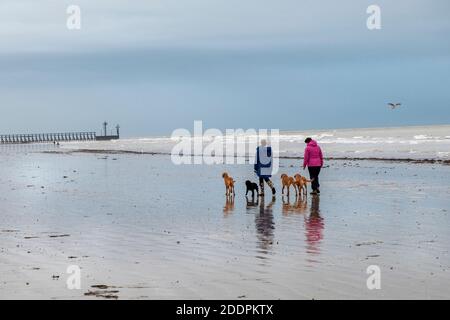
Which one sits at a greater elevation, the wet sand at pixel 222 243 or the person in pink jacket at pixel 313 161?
the person in pink jacket at pixel 313 161

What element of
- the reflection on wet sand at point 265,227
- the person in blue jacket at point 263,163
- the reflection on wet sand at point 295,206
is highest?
the person in blue jacket at point 263,163

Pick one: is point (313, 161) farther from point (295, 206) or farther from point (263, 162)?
point (295, 206)

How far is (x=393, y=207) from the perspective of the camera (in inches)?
732

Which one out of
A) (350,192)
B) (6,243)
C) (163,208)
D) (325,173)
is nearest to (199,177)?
(325,173)

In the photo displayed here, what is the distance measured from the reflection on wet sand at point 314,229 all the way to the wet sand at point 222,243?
21mm

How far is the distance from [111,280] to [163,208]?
30.5 feet

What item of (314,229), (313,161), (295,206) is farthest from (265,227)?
(313,161)

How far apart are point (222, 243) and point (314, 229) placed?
2.46 metres

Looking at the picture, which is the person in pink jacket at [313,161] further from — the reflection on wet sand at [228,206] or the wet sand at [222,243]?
the reflection on wet sand at [228,206]

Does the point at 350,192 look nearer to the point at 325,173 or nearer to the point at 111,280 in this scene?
the point at 325,173

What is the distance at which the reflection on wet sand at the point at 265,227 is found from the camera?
12648mm

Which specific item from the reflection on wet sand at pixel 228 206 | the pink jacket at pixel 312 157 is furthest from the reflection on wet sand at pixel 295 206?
the pink jacket at pixel 312 157

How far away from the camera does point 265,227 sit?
15164 mm

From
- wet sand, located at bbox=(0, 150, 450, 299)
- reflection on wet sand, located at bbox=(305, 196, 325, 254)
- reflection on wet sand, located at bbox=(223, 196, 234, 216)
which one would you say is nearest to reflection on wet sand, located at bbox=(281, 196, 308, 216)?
wet sand, located at bbox=(0, 150, 450, 299)
